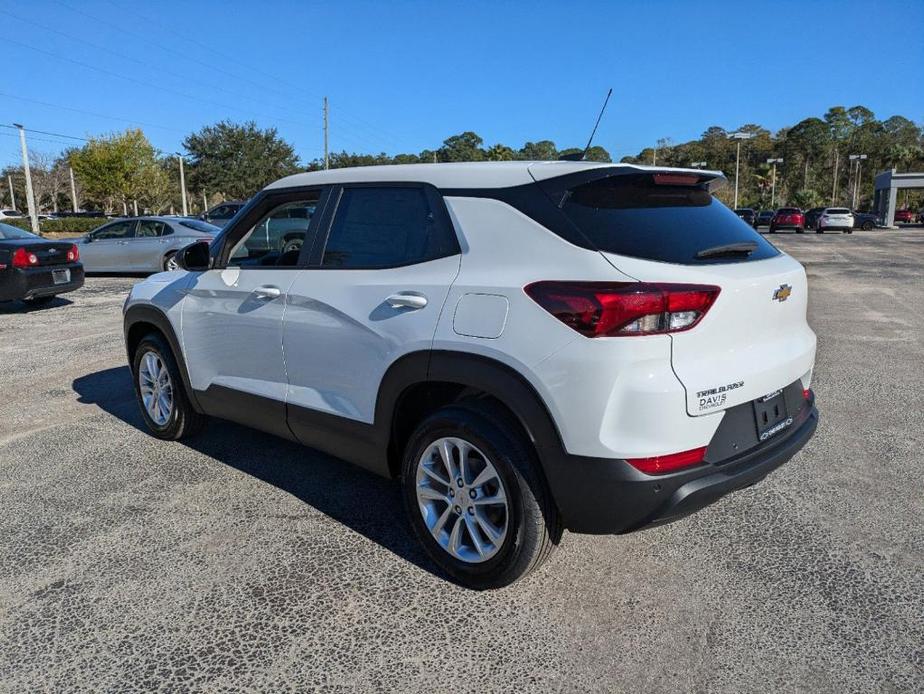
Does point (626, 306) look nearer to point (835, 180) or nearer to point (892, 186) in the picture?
point (892, 186)

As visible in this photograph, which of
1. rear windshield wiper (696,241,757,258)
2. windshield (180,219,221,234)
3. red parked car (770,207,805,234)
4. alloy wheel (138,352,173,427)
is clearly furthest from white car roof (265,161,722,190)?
red parked car (770,207,805,234)

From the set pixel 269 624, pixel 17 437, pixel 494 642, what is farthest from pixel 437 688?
pixel 17 437

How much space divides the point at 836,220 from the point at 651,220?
147 feet

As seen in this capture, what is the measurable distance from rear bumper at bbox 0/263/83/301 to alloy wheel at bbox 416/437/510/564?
374 inches

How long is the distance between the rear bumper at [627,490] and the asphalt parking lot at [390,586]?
1.50 ft

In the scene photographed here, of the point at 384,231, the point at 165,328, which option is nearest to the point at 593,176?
the point at 384,231

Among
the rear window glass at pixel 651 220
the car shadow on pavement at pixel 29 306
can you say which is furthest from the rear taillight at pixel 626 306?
the car shadow on pavement at pixel 29 306

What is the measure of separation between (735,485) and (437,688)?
133cm

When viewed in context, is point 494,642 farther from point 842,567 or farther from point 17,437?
point 17,437

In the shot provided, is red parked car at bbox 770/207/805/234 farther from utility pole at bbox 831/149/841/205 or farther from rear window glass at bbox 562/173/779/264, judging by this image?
utility pole at bbox 831/149/841/205

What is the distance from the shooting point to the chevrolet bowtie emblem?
2843 mm

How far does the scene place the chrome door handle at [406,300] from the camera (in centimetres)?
288

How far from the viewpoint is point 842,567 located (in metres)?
3.04

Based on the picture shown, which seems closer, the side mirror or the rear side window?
the rear side window
